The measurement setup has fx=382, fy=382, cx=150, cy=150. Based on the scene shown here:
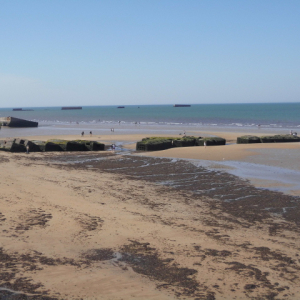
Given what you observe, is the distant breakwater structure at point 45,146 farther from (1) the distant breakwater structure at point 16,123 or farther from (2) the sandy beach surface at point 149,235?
(1) the distant breakwater structure at point 16,123

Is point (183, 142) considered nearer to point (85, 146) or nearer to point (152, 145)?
point (152, 145)

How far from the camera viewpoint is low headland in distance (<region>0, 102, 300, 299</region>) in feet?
25.1

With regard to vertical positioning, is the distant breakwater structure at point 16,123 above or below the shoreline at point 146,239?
above

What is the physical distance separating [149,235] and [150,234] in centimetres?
10

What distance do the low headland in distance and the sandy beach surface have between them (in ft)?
0.10

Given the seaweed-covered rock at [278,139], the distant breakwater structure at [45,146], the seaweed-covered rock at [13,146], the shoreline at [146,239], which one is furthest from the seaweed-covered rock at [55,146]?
the seaweed-covered rock at [278,139]

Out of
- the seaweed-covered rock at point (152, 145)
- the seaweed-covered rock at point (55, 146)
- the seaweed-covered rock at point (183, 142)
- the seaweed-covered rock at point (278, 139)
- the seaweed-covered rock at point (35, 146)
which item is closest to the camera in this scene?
the seaweed-covered rock at point (35, 146)

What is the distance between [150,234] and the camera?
1080 cm

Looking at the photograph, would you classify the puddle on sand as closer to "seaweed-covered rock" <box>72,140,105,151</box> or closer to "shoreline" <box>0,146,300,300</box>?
"shoreline" <box>0,146,300,300</box>

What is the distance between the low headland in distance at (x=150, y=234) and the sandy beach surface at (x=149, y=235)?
0.03 meters

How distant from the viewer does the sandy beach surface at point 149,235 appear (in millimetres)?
7629

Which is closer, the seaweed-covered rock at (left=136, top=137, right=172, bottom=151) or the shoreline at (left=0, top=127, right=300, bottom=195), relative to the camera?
the shoreline at (left=0, top=127, right=300, bottom=195)

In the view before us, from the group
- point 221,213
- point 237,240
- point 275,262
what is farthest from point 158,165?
point 275,262

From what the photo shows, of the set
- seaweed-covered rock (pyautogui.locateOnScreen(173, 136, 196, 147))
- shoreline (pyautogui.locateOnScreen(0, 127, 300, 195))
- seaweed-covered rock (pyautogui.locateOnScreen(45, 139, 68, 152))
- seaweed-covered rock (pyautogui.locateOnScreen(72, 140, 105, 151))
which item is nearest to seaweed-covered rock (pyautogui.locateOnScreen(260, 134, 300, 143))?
shoreline (pyautogui.locateOnScreen(0, 127, 300, 195))
